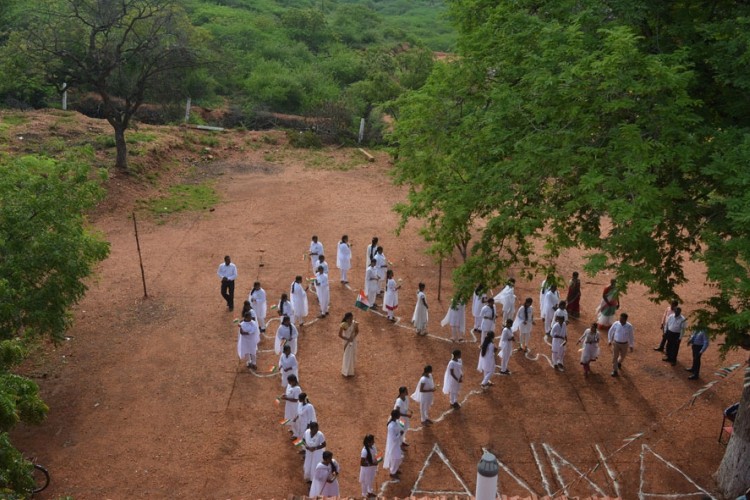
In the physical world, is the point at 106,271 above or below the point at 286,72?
below

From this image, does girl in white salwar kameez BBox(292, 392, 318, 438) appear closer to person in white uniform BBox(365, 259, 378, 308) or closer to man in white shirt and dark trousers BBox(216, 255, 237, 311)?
man in white shirt and dark trousers BBox(216, 255, 237, 311)

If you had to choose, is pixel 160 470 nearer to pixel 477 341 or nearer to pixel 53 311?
pixel 53 311

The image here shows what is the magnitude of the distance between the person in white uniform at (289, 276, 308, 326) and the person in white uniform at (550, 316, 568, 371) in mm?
5670

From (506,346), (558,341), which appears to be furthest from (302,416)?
(558,341)

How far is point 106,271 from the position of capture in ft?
61.6

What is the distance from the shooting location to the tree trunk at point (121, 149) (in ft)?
81.9

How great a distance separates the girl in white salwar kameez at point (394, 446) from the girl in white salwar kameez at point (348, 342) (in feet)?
9.31

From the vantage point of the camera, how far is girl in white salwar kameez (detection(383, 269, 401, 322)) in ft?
54.9

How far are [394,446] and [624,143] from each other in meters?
5.86

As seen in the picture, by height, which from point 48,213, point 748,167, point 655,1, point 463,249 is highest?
point 655,1

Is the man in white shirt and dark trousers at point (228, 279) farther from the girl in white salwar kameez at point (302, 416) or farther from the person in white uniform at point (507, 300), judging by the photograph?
the person in white uniform at point (507, 300)

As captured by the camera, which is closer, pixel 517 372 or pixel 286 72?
pixel 517 372

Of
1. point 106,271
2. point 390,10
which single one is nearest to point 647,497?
point 106,271

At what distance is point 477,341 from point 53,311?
29.7 feet
